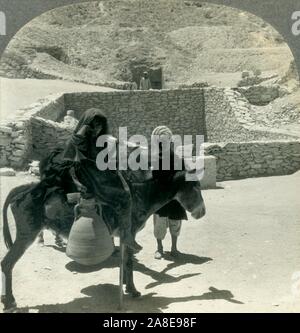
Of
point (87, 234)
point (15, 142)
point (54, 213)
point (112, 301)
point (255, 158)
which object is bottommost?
point (112, 301)

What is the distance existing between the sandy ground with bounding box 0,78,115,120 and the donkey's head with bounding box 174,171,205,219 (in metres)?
11.4

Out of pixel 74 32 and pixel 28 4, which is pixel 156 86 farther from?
pixel 28 4

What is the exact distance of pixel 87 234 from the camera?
18.8 ft

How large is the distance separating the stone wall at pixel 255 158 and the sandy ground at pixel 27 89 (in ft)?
22.9

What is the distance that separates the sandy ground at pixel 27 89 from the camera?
19031 millimetres

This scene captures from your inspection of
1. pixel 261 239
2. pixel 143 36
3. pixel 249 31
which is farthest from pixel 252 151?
pixel 249 31

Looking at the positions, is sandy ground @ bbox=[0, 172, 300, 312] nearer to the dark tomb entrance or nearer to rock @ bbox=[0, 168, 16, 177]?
rock @ bbox=[0, 168, 16, 177]

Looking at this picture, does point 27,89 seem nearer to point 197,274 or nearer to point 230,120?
point 230,120

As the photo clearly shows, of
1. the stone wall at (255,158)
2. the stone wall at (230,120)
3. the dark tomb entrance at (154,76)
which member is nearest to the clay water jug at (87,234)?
the stone wall at (255,158)

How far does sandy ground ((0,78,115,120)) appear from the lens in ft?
62.4

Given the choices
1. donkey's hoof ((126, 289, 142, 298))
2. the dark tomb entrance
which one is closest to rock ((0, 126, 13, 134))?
donkey's hoof ((126, 289, 142, 298))

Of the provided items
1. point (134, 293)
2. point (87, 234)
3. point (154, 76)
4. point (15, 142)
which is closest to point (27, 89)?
point (154, 76)

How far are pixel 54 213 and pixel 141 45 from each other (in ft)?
108

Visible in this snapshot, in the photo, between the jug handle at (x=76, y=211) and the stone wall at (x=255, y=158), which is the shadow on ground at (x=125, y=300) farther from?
the stone wall at (x=255, y=158)
